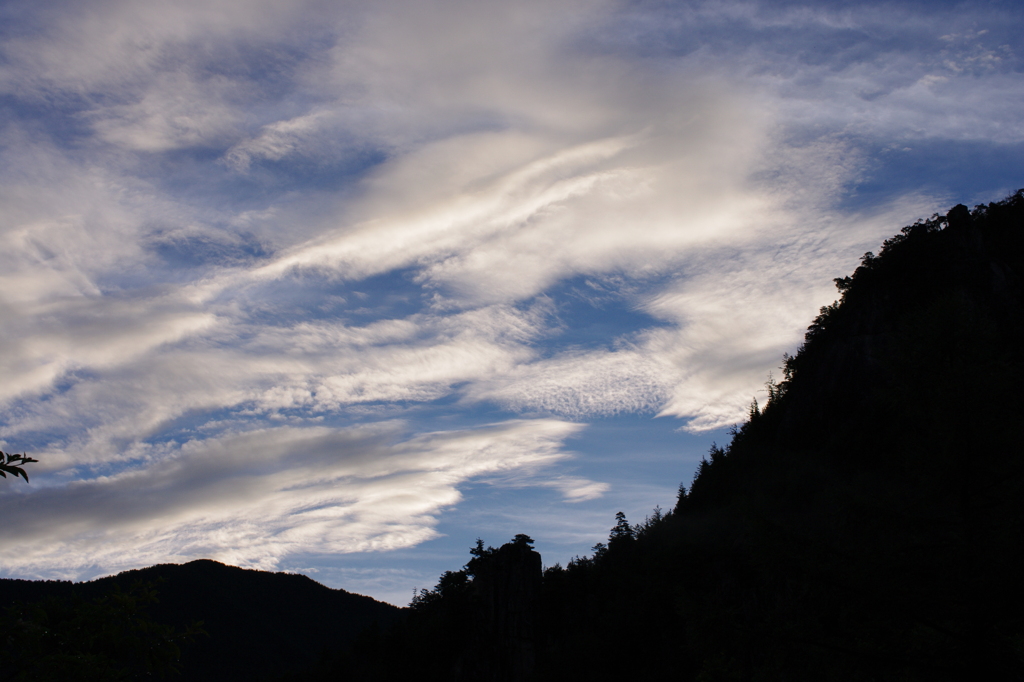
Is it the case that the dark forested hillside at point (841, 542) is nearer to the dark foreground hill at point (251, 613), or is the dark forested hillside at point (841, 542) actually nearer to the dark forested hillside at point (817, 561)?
the dark forested hillside at point (817, 561)

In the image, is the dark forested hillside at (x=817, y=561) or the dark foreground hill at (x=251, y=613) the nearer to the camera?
the dark forested hillside at (x=817, y=561)

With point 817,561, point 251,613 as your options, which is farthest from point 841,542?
point 251,613

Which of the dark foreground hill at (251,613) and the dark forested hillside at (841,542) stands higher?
the dark forested hillside at (841,542)

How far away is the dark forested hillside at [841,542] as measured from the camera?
10914 mm

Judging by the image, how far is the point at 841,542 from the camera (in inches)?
501

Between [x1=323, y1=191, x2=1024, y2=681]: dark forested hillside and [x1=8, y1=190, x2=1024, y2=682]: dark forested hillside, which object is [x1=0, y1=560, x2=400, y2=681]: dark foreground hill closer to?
[x1=8, y1=190, x2=1024, y2=682]: dark forested hillside

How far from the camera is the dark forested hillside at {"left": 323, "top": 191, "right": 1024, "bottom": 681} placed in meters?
10.9

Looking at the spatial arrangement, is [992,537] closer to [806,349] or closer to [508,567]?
[806,349]

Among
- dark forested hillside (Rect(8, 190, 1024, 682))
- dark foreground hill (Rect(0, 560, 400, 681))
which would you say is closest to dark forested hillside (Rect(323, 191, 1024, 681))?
dark forested hillside (Rect(8, 190, 1024, 682))

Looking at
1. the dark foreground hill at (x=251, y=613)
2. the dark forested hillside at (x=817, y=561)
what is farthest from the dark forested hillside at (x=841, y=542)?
the dark foreground hill at (x=251, y=613)

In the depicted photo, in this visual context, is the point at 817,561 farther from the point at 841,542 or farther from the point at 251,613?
the point at 251,613

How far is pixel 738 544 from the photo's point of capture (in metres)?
46.9

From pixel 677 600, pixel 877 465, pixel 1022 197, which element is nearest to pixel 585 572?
pixel 877 465

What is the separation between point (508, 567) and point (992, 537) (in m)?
70.9
